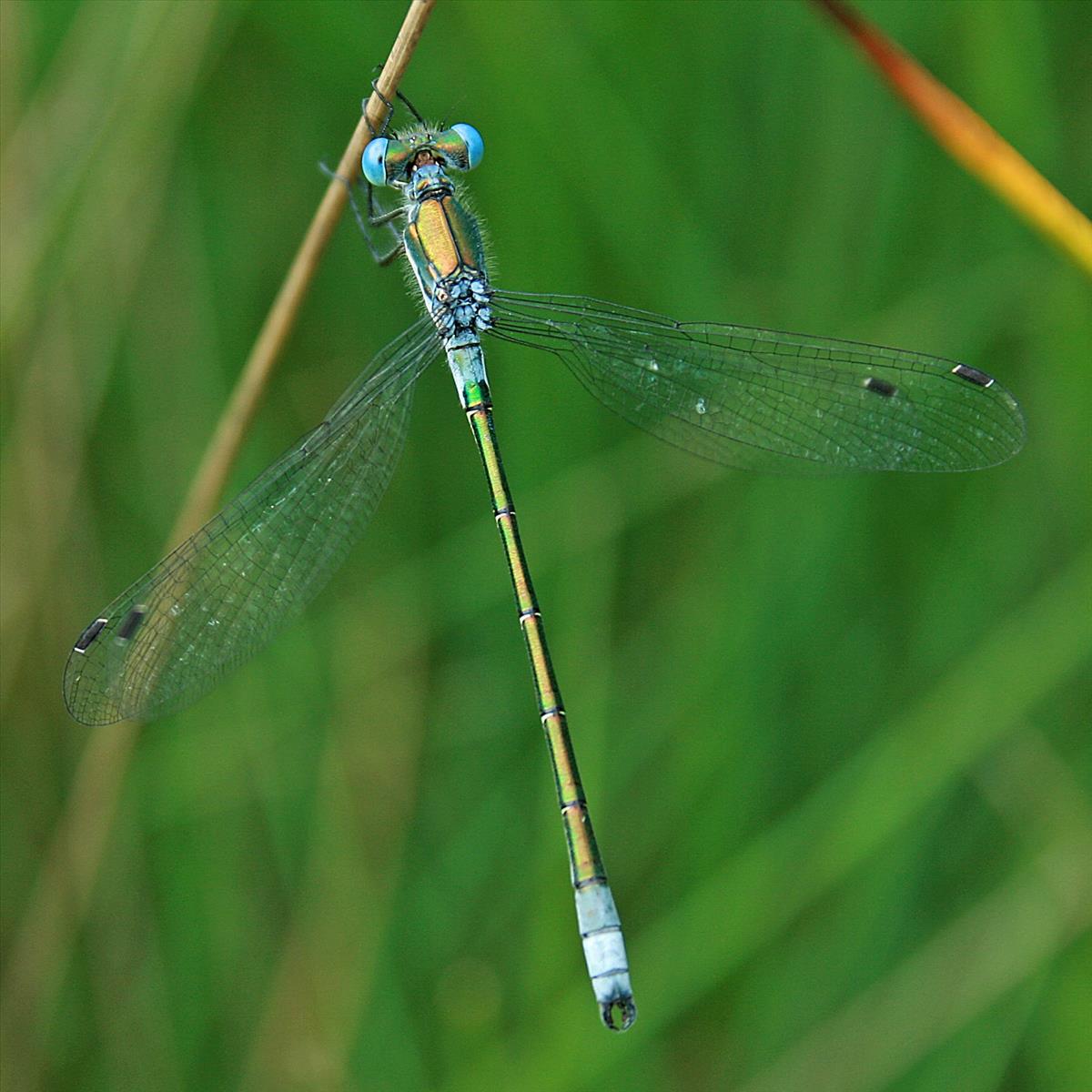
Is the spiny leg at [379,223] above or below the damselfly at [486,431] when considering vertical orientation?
above

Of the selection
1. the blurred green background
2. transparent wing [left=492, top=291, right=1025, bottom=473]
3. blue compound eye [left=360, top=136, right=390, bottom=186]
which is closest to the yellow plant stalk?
transparent wing [left=492, top=291, right=1025, bottom=473]

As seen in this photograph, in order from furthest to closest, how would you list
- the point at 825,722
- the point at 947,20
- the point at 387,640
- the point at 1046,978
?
the point at 387,640
the point at 825,722
the point at 947,20
the point at 1046,978

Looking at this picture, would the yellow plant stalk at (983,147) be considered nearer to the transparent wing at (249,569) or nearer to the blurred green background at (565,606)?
the blurred green background at (565,606)

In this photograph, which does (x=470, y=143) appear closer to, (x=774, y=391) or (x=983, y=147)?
(x=774, y=391)

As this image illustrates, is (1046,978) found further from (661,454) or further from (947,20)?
(947,20)

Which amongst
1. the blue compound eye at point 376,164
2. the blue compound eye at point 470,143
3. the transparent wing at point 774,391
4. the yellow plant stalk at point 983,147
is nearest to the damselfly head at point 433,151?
the blue compound eye at point 470,143

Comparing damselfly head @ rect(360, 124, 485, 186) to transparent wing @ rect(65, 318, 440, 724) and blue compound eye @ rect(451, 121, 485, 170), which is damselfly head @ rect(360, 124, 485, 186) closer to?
blue compound eye @ rect(451, 121, 485, 170)

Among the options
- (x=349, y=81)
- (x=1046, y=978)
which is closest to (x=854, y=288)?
(x=349, y=81)
